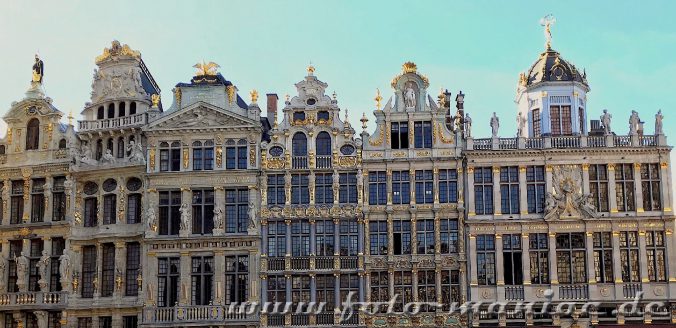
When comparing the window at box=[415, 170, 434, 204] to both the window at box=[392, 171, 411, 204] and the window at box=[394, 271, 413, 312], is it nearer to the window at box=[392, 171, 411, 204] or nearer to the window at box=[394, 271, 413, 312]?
the window at box=[392, 171, 411, 204]

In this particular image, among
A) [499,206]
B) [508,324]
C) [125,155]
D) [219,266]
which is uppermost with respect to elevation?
[125,155]

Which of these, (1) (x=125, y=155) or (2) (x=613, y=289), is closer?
(2) (x=613, y=289)

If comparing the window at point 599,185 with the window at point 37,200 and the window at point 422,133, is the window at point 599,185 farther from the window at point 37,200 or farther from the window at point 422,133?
the window at point 37,200

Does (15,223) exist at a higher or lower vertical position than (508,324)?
higher

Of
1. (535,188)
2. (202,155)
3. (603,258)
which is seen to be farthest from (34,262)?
(603,258)

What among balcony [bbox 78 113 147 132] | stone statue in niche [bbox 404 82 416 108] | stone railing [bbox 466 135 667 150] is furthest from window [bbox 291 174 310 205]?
balcony [bbox 78 113 147 132]

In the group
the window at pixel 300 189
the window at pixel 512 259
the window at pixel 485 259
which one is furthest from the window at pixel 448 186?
the window at pixel 300 189

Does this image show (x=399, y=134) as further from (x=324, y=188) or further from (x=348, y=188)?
(x=324, y=188)

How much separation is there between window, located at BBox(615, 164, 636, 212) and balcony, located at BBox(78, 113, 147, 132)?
23.0 metres

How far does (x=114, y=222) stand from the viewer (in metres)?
43.8

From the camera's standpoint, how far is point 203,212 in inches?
1678

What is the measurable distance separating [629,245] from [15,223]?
3040 cm

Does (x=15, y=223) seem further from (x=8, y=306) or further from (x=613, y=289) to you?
(x=613, y=289)

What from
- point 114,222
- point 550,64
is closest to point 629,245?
point 550,64
